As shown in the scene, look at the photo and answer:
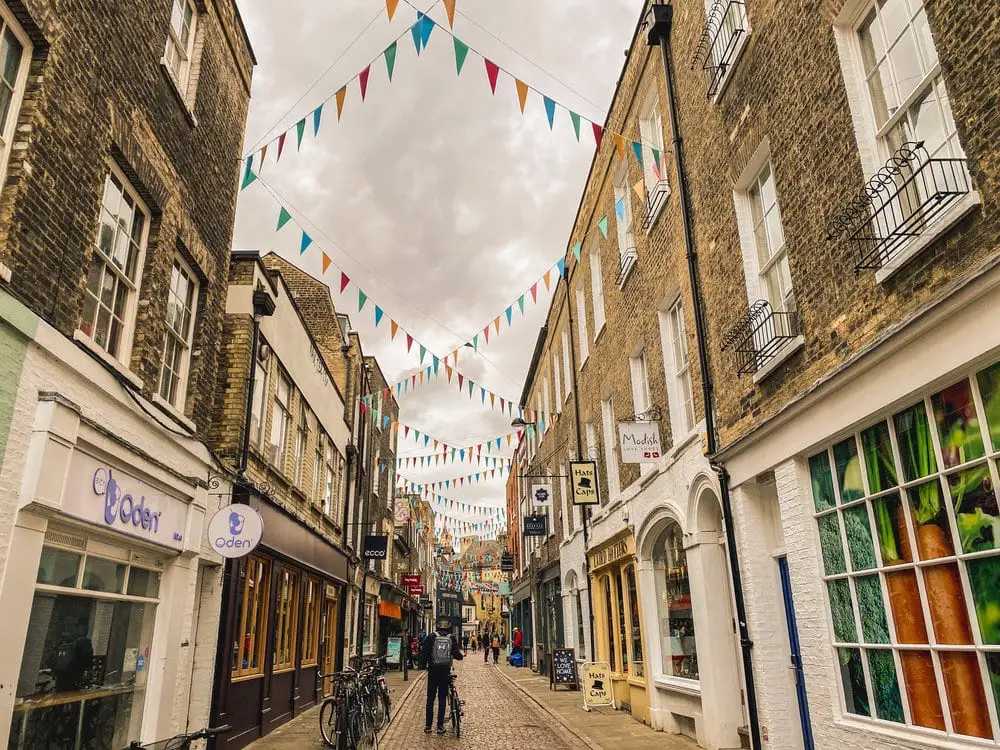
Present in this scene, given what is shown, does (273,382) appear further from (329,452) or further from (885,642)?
(885,642)

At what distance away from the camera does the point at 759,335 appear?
7645mm

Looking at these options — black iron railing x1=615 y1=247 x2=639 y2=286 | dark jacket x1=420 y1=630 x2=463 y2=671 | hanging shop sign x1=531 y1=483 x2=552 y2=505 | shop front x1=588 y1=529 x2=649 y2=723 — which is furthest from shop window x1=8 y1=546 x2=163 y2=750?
hanging shop sign x1=531 y1=483 x2=552 y2=505

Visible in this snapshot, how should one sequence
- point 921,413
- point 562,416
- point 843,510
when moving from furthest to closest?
1. point 562,416
2. point 843,510
3. point 921,413

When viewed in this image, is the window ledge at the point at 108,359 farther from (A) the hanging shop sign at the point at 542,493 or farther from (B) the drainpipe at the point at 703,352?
(A) the hanging shop sign at the point at 542,493

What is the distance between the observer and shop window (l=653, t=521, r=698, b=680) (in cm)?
1036

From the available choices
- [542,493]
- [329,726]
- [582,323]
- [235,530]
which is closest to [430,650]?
[329,726]

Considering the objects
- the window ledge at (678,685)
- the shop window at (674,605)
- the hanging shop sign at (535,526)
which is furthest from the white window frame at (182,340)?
the hanging shop sign at (535,526)

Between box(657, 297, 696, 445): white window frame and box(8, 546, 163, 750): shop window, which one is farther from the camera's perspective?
box(657, 297, 696, 445): white window frame

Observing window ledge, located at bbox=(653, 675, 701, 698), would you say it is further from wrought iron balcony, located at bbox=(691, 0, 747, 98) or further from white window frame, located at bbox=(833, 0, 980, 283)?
wrought iron balcony, located at bbox=(691, 0, 747, 98)

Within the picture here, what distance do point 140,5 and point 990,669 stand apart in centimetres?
950

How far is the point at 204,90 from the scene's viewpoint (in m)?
9.57

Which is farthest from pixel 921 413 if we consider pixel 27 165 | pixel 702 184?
pixel 27 165

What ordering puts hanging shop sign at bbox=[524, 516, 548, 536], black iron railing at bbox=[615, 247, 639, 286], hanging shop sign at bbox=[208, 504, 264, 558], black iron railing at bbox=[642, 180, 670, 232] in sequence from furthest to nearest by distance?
hanging shop sign at bbox=[524, 516, 548, 536]
black iron railing at bbox=[615, 247, 639, 286]
black iron railing at bbox=[642, 180, 670, 232]
hanging shop sign at bbox=[208, 504, 264, 558]

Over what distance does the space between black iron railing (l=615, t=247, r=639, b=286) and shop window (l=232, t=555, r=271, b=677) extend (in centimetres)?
824
